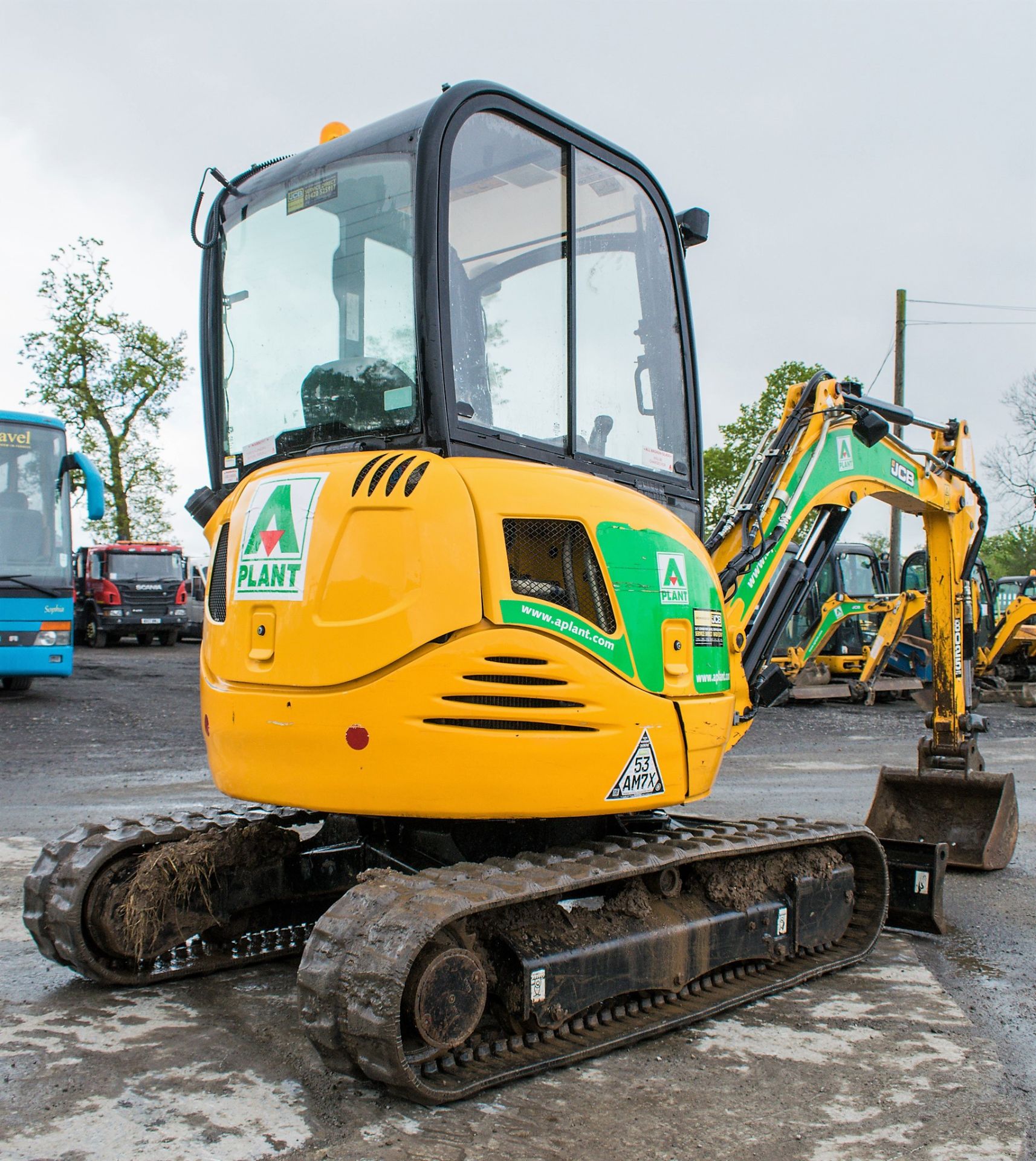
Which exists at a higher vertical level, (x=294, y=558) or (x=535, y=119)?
(x=535, y=119)

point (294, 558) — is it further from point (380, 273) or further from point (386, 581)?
point (380, 273)

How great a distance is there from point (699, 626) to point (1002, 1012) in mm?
1830

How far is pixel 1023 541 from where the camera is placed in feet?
172

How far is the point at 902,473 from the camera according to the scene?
20.0 feet

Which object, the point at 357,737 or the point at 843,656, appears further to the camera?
the point at 843,656

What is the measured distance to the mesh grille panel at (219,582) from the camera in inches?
163

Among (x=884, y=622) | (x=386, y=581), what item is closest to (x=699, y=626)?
(x=386, y=581)

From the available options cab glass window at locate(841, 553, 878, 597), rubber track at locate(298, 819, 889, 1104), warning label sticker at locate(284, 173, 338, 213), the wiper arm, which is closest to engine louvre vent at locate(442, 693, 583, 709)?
rubber track at locate(298, 819, 889, 1104)

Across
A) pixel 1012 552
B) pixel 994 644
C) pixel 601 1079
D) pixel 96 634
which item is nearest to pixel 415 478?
pixel 601 1079

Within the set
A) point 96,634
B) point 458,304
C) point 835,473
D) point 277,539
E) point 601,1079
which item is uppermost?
point 458,304

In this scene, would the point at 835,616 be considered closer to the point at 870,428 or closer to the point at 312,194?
the point at 870,428

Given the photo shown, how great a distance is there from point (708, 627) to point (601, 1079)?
1.64m

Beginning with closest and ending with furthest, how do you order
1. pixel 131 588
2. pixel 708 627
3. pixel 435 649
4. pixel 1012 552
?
1. pixel 435 649
2. pixel 708 627
3. pixel 131 588
4. pixel 1012 552

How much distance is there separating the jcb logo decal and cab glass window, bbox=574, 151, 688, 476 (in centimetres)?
187
